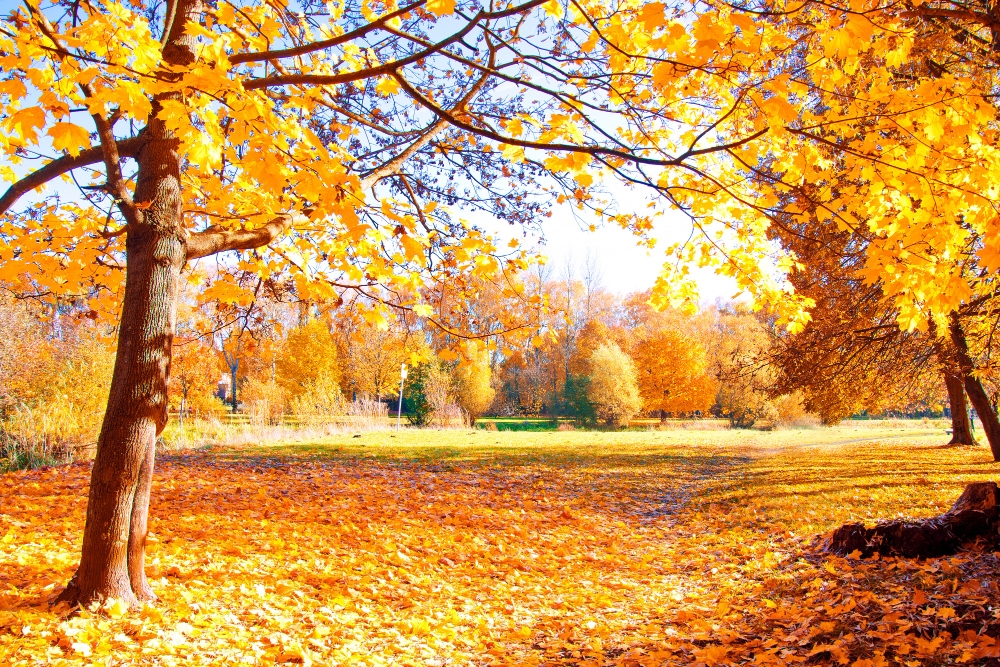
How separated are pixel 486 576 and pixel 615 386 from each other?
27.4 meters

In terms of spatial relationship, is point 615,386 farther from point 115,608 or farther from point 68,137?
point 68,137

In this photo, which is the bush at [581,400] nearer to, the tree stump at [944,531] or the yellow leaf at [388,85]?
the tree stump at [944,531]

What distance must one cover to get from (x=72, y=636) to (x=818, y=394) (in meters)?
12.2

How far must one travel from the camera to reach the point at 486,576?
17.5ft

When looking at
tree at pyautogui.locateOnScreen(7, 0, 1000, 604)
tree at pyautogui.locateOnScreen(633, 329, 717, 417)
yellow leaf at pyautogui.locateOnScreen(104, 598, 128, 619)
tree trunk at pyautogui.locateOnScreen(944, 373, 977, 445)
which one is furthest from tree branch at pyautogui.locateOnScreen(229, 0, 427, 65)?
tree at pyautogui.locateOnScreen(633, 329, 717, 417)

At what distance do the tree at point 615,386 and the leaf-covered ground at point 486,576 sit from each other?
21.6m

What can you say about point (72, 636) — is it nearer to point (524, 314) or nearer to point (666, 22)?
point (524, 314)

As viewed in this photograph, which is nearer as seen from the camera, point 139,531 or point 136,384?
point 136,384

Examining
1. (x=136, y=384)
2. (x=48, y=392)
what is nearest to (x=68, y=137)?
(x=136, y=384)

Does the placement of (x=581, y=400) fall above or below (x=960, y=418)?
below

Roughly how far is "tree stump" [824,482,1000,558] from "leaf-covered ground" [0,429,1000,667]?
0.30 m

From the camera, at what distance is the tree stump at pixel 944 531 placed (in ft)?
15.2

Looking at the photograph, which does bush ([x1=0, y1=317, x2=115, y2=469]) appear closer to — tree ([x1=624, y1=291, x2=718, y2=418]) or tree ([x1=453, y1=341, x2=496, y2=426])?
tree ([x1=453, y1=341, x2=496, y2=426])

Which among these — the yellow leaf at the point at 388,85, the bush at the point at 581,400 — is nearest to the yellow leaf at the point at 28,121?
the yellow leaf at the point at 388,85
